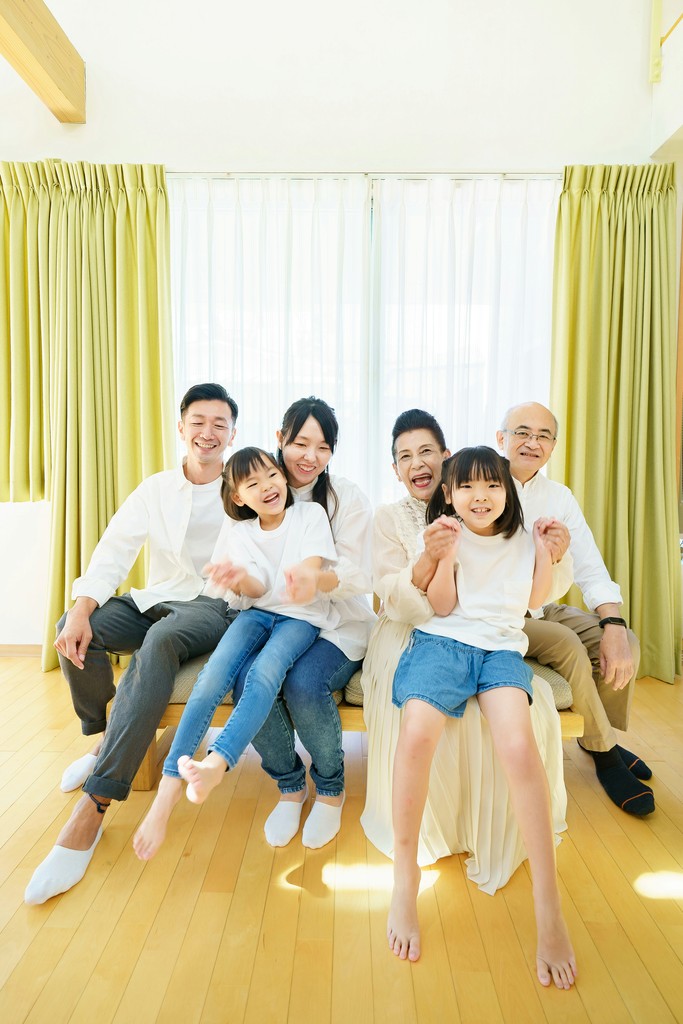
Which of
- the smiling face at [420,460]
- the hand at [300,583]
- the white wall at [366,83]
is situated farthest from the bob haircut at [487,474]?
the white wall at [366,83]

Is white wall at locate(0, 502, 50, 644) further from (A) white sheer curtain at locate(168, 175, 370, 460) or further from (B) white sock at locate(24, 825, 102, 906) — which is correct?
(B) white sock at locate(24, 825, 102, 906)

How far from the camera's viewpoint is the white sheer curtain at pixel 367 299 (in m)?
3.24

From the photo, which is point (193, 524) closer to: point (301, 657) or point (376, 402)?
A: point (301, 657)

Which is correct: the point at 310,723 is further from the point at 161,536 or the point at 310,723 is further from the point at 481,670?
the point at 161,536

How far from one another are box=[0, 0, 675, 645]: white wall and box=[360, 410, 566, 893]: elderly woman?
2127 millimetres

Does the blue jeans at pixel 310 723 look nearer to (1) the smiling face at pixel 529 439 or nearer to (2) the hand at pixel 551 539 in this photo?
(2) the hand at pixel 551 539

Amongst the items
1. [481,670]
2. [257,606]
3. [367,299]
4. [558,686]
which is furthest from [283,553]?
[367,299]

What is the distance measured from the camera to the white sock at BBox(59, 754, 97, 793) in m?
2.14

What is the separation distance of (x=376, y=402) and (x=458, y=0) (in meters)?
1.90

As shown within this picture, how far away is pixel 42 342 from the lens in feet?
10.7

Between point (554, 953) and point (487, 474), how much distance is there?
1.09 meters

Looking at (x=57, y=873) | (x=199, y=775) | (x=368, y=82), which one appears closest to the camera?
(x=199, y=775)

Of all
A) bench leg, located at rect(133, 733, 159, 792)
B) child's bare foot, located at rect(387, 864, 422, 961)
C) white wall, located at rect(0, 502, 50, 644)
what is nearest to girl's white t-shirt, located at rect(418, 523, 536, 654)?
child's bare foot, located at rect(387, 864, 422, 961)

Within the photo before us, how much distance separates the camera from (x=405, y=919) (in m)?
1.48
